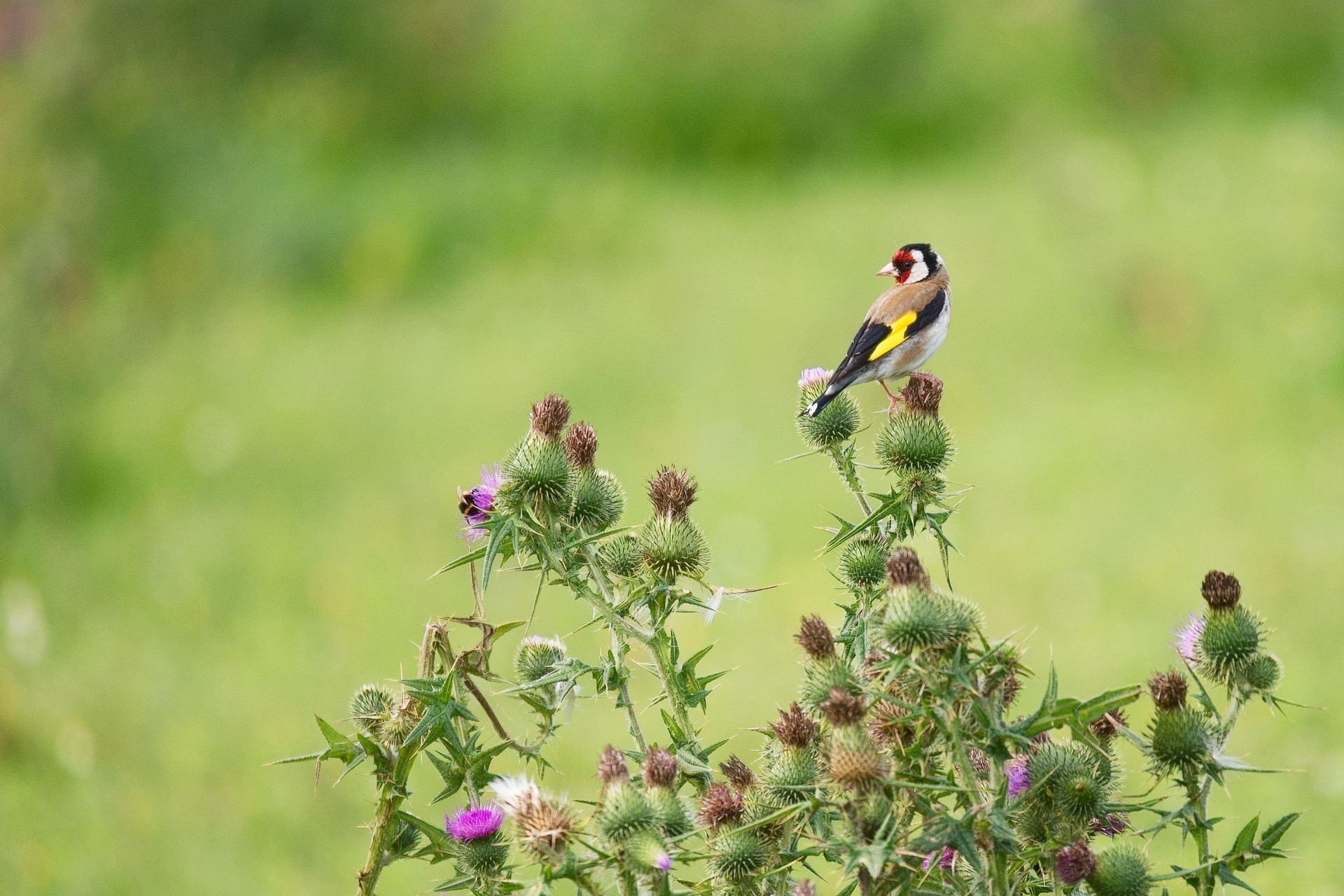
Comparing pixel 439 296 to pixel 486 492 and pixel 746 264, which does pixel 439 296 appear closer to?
pixel 746 264

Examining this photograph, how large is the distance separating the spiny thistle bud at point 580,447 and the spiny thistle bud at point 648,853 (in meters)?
0.56

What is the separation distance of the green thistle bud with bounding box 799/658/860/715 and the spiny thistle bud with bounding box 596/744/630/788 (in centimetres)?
22

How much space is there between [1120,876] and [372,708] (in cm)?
87

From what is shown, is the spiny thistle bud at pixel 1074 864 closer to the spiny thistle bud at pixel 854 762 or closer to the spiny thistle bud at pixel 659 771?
the spiny thistle bud at pixel 854 762

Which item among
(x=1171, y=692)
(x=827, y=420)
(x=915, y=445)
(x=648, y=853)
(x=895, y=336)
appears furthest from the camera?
(x=895, y=336)

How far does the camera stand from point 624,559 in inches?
75.9

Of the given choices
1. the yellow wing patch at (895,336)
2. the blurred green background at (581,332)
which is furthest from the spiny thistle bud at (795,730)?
the blurred green background at (581,332)

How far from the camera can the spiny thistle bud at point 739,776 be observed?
168 centimetres

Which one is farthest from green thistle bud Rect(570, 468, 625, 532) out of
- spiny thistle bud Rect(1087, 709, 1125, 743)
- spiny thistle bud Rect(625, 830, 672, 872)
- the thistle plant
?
spiny thistle bud Rect(1087, 709, 1125, 743)

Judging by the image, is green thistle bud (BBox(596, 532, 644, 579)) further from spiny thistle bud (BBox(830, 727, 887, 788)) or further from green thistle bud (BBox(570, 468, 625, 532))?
spiny thistle bud (BBox(830, 727, 887, 788))

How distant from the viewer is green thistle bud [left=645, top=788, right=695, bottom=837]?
5.00 ft

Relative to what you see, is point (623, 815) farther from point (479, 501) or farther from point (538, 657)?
point (479, 501)

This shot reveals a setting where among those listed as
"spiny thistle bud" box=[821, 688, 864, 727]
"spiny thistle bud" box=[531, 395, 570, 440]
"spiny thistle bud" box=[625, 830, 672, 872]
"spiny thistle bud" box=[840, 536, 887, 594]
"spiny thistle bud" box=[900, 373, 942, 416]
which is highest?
"spiny thistle bud" box=[531, 395, 570, 440]

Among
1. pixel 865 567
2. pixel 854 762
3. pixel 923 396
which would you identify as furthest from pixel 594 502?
pixel 854 762
